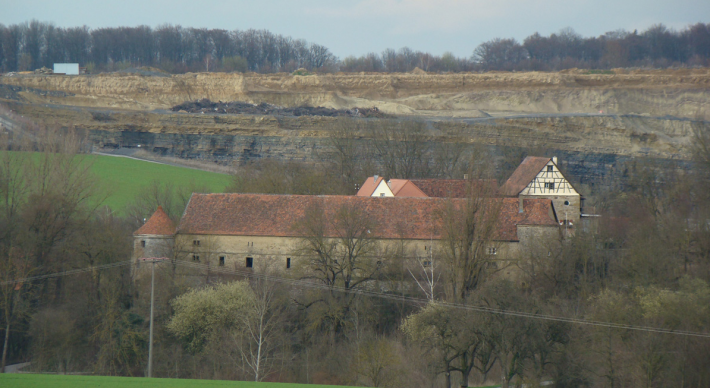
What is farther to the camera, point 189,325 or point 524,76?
point 524,76

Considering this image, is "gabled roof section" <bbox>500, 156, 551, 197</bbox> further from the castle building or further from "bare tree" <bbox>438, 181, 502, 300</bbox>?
"bare tree" <bbox>438, 181, 502, 300</bbox>

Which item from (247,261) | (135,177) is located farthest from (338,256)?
(135,177)

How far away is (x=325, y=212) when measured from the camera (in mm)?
31578

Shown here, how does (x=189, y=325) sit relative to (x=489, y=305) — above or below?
below

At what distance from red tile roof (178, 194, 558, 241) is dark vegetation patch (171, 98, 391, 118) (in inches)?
1669

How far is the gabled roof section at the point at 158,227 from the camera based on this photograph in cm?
3002

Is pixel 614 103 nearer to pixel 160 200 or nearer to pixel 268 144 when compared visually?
pixel 268 144

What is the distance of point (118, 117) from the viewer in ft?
239

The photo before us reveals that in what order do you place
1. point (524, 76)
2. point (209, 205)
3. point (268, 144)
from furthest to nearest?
point (524, 76), point (268, 144), point (209, 205)

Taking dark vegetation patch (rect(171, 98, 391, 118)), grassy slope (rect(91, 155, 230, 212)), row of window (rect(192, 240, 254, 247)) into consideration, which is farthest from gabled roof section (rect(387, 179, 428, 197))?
dark vegetation patch (rect(171, 98, 391, 118))

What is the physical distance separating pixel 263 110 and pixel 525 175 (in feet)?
150

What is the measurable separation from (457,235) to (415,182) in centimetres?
1360

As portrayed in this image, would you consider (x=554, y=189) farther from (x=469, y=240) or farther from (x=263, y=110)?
(x=263, y=110)

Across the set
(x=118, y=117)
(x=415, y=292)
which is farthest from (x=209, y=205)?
(x=118, y=117)
